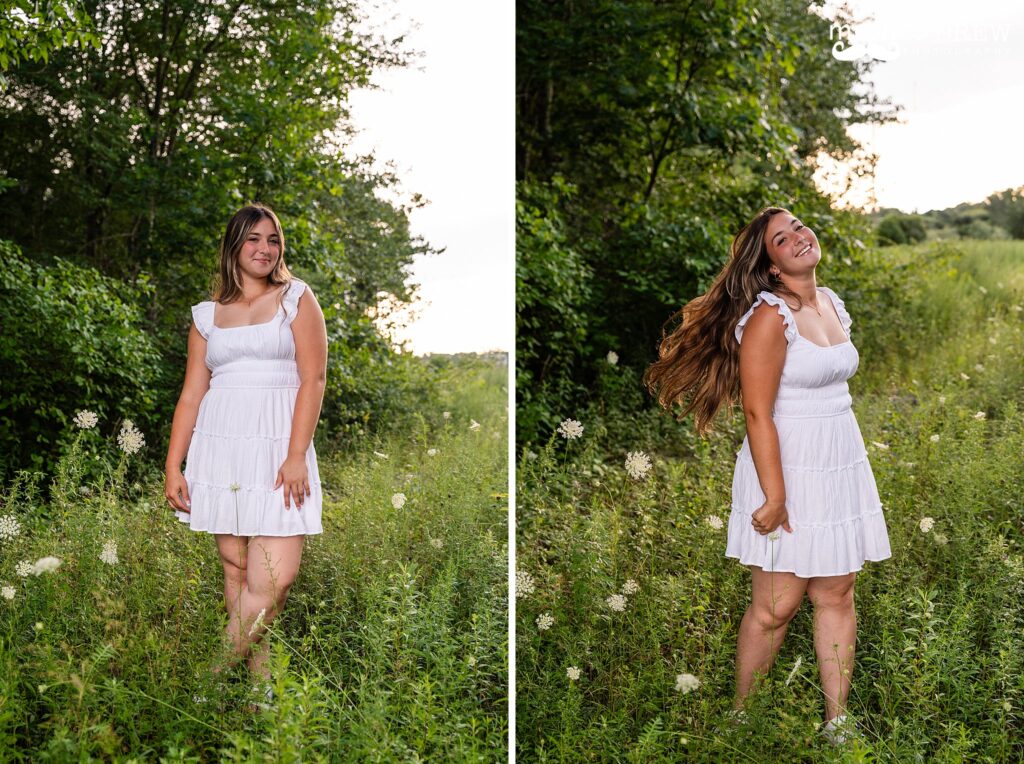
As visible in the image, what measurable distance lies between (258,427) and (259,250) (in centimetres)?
56

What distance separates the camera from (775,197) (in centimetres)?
511

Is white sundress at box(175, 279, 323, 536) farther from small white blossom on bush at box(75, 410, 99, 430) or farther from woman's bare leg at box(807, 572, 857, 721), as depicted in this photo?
woman's bare leg at box(807, 572, 857, 721)

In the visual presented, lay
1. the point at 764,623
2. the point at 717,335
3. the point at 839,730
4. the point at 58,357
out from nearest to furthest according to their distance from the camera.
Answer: the point at 839,730 < the point at 764,623 < the point at 717,335 < the point at 58,357

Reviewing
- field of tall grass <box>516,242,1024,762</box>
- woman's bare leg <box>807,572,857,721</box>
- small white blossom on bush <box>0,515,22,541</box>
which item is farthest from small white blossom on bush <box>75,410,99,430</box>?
woman's bare leg <box>807,572,857,721</box>

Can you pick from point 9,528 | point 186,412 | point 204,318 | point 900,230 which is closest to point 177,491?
point 186,412

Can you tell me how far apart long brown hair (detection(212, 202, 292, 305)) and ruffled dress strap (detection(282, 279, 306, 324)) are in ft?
0.19

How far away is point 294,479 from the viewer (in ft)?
8.79

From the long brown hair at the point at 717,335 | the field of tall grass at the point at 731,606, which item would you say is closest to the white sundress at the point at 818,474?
the long brown hair at the point at 717,335

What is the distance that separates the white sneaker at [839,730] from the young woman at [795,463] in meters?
0.01

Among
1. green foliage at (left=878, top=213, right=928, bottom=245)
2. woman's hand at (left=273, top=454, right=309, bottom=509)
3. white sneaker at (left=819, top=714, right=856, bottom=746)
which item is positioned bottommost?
white sneaker at (left=819, top=714, right=856, bottom=746)

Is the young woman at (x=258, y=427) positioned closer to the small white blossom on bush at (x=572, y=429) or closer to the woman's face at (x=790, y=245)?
the small white blossom on bush at (x=572, y=429)

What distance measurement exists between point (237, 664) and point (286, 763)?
2.91 ft

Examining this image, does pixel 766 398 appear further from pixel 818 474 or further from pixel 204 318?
pixel 204 318

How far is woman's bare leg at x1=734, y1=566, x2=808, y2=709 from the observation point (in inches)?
101
